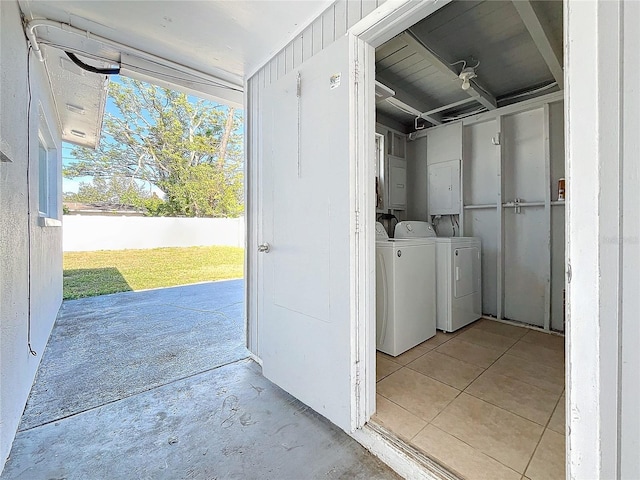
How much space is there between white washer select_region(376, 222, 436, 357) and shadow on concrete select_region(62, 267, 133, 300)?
5122mm

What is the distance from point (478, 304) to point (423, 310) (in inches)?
42.2

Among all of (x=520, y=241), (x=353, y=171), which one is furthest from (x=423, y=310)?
(x=353, y=171)

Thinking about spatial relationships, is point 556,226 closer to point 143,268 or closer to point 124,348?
point 124,348

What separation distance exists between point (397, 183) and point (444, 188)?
59 centimetres

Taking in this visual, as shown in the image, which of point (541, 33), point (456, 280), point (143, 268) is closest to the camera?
point (541, 33)

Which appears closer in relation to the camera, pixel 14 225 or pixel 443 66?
pixel 14 225

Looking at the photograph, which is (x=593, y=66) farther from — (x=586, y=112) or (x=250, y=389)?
(x=250, y=389)

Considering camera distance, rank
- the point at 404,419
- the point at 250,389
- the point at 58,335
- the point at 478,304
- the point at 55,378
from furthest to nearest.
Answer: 1. the point at 478,304
2. the point at 58,335
3. the point at 55,378
4. the point at 250,389
5. the point at 404,419

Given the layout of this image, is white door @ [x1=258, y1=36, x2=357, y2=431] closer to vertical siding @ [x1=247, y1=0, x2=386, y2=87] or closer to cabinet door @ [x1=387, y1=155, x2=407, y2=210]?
vertical siding @ [x1=247, y1=0, x2=386, y2=87]

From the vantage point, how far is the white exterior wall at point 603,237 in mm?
721

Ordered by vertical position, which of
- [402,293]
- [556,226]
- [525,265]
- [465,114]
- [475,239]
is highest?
[465,114]

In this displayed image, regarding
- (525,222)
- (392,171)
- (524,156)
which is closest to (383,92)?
(392,171)

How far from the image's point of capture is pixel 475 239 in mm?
3311

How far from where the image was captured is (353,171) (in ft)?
4.98
